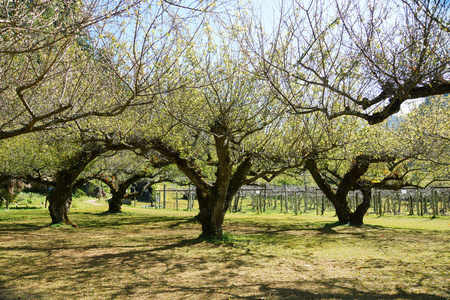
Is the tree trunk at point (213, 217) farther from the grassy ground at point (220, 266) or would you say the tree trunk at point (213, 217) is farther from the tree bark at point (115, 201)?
the tree bark at point (115, 201)

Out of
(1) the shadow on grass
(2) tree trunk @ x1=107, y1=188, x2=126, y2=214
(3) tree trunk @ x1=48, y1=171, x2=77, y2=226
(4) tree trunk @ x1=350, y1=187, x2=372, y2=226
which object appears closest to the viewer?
(1) the shadow on grass

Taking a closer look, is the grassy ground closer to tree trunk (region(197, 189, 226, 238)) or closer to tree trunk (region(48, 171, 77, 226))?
tree trunk (region(197, 189, 226, 238))

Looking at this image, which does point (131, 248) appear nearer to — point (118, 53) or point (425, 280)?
point (118, 53)

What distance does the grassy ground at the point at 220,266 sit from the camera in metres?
5.37

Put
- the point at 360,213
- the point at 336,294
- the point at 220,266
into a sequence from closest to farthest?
the point at 336,294 < the point at 220,266 < the point at 360,213

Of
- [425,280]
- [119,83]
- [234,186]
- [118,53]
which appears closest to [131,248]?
[234,186]

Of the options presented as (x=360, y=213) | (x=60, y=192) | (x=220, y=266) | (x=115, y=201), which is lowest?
(x=220, y=266)

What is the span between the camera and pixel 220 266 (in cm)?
721

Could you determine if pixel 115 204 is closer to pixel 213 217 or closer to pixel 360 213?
pixel 213 217

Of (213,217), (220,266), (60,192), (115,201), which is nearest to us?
(220,266)

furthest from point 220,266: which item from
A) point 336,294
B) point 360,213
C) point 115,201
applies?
point 115,201

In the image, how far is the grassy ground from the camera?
211 inches

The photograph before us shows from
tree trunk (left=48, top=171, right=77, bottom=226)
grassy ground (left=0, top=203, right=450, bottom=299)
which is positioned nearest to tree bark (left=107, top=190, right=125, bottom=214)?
tree trunk (left=48, top=171, right=77, bottom=226)

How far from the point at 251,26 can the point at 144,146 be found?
187 inches
